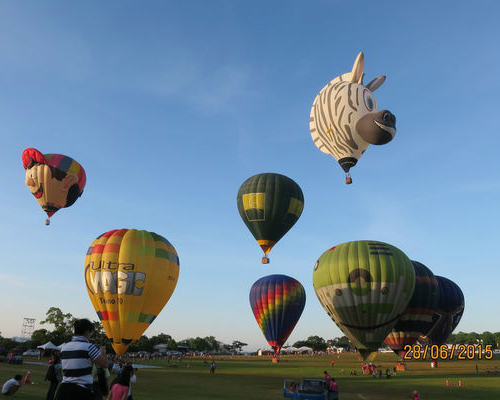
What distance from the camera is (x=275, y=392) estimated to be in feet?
82.1

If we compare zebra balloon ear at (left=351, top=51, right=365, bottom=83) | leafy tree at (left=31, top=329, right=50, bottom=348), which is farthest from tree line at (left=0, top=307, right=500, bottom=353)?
zebra balloon ear at (left=351, top=51, right=365, bottom=83)

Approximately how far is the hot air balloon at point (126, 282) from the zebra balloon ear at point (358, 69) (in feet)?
66.1

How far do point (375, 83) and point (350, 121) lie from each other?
6.49m

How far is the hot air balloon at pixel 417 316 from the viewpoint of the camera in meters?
44.0

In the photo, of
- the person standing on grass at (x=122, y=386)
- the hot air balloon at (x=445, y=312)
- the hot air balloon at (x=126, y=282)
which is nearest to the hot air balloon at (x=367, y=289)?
the hot air balloon at (x=126, y=282)

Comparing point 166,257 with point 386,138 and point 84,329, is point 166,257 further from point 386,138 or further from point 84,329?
point 84,329

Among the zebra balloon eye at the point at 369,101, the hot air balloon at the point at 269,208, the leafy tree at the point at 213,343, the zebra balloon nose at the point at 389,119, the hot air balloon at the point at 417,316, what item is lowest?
the leafy tree at the point at 213,343

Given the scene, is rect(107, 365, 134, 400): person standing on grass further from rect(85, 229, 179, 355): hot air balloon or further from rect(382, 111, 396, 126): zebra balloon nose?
rect(382, 111, 396, 126): zebra balloon nose

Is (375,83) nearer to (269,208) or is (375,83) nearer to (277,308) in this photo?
(269,208)

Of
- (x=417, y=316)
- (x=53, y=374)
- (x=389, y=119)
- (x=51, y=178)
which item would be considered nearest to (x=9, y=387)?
(x=53, y=374)

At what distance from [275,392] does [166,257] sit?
11822mm

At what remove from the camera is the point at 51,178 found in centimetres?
4684

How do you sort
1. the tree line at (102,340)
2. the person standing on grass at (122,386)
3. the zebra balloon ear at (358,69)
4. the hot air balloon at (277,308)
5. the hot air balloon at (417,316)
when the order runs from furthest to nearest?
1. the tree line at (102,340)
2. the hot air balloon at (277,308)
3. the hot air balloon at (417,316)
4. the zebra balloon ear at (358,69)
5. the person standing on grass at (122,386)

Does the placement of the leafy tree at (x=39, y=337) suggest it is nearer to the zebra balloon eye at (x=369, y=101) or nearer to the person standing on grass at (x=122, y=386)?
the zebra balloon eye at (x=369, y=101)
